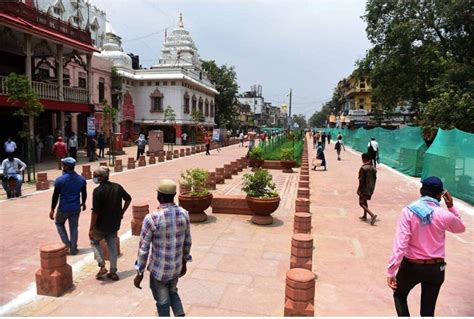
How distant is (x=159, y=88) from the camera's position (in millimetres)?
40562

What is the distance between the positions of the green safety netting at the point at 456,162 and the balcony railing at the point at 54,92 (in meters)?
18.3

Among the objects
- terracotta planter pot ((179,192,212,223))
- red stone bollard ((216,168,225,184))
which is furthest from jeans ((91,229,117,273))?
red stone bollard ((216,168,225,184))

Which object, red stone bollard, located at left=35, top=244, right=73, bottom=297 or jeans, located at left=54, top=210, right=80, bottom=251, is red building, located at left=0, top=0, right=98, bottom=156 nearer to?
jeans, located at left=54, top=210, right=80, bottom=251

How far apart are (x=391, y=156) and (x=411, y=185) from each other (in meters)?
7.66

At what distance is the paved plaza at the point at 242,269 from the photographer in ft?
14.9

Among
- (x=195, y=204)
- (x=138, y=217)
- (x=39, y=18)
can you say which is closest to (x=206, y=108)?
(x=39, y=18)

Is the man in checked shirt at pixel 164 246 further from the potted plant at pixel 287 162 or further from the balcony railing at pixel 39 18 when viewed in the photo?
the balcony railing at pixel 39 18

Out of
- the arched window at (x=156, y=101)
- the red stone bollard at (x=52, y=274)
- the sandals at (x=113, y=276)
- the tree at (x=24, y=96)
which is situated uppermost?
the arched window at (x=156, y=101)

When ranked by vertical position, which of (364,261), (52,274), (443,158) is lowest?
(364,261)

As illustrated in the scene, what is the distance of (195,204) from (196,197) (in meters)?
0.16

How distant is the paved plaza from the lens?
4.55 meters

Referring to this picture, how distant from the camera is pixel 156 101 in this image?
1606 inches

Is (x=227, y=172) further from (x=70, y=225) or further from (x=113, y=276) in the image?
(x=113, y=276)

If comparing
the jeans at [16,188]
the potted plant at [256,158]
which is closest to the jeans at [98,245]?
the jeans at [16,188]
